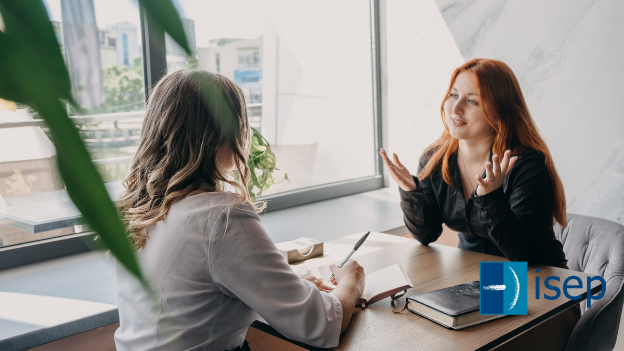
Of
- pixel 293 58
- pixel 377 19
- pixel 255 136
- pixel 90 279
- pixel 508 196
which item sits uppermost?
pixel 377 19

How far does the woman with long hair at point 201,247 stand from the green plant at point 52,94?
→ 92 cm

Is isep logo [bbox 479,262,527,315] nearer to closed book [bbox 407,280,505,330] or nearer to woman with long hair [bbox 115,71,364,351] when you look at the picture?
closed book [bbox 407,280,505,330]

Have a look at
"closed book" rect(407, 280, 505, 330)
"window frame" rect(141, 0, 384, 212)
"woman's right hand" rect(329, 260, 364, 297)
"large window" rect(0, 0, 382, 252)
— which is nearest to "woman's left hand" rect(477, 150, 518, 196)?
"closed book" rect(407, 280, 505, 330)

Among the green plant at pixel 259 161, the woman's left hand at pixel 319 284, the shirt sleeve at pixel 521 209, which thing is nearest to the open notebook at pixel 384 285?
the woman's left hand at pixel 319 284

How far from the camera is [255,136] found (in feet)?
6.19

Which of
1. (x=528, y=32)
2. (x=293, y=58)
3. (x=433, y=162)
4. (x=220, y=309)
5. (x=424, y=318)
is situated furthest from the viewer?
(x=293, y=58)

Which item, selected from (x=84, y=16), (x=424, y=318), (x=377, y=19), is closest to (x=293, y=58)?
Answer: (x=377, y=19)

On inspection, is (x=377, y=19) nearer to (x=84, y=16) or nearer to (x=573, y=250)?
(x=573, y=250)

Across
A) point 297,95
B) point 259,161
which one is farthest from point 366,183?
point 259,161

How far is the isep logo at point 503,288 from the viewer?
4.22 feet

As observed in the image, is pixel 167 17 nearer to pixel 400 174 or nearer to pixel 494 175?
pixel 494 175

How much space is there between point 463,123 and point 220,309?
4.00ft

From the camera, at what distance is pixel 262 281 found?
1.10 metres

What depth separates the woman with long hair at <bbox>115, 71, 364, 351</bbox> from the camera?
1091 millimetres
